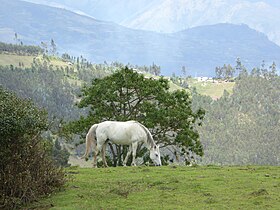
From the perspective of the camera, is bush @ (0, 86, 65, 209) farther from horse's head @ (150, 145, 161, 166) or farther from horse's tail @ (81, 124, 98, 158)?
horse's head @ (150, 145, 161, 166)

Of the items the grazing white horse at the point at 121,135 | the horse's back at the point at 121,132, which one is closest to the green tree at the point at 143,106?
the grazing white horse at the point at 121,135

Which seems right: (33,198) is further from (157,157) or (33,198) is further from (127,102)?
(127,102)

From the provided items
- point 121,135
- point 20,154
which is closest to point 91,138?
point 121,135

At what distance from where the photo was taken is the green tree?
37.4 m

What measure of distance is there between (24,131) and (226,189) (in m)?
7.66

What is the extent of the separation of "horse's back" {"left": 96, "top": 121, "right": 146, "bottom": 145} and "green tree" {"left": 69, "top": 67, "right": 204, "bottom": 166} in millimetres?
10499

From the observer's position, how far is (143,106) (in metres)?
37.8

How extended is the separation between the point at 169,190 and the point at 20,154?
5669 millimetres

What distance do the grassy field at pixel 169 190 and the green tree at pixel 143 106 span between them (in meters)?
14.9

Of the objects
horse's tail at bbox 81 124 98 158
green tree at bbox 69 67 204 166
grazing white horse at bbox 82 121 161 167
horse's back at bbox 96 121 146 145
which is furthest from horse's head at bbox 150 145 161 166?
green tree at bbox 69 67 204 166

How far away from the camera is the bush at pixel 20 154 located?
546 inches

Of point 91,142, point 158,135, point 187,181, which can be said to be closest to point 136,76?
point 158,135

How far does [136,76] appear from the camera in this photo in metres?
39.5

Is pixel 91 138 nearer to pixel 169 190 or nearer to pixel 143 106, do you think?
pixel 169 190
